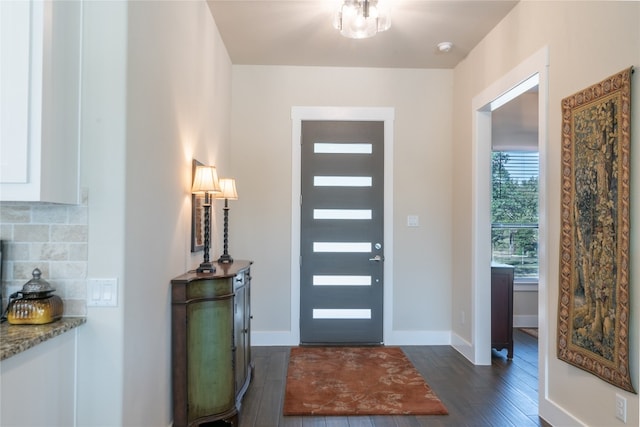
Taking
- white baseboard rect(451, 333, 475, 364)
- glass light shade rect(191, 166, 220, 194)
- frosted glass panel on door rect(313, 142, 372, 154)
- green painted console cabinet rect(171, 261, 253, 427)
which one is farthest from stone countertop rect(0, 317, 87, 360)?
white baseboard rect(451, 333, 475, 364)

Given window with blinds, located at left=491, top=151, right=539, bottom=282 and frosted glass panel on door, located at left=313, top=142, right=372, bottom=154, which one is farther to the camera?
window with blinds, located at left=491, top=151, right=539, bottom=282

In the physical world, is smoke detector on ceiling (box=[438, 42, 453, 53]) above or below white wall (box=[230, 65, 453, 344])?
above

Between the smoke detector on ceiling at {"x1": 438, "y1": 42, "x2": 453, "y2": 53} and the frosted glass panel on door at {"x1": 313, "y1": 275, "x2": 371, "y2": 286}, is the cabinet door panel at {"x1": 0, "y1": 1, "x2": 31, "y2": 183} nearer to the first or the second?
the frosted glass panel on door at {"x1": 313, "y1": 275, "x2": 371, "y2": 286}

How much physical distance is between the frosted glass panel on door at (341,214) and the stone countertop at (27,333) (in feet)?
8.75

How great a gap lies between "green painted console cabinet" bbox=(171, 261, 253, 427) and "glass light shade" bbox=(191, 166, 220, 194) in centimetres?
55

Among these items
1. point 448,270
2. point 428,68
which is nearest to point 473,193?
point 448,270

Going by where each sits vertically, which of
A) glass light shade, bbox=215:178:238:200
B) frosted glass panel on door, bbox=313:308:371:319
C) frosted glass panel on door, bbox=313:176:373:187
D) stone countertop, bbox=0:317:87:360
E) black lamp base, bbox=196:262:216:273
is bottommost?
frosted glass panel on door, bbox=313:308:371:319

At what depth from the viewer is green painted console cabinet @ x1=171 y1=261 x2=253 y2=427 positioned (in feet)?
7.14

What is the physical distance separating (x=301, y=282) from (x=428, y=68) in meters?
2.75

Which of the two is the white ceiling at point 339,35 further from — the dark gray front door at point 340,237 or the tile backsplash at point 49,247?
the tile backsplash at point 49,247

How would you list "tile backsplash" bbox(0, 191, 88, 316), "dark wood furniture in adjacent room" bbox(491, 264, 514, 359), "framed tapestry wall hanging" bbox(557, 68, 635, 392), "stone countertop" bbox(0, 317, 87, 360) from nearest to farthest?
"stone countertop" bbox(0, 317, 87, 360)
"tile backsplash" bbox(0, 191, 88, 316)
"framed tapestry wall hanging" bbox(557, 68, 635, 392)
"dark wood furniture in adjacent room" bbox(491, 264, 514, 359)

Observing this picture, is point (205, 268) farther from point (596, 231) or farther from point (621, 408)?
point (621, 408)

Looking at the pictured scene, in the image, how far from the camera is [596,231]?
2.00 m

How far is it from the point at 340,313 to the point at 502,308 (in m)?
1.62
